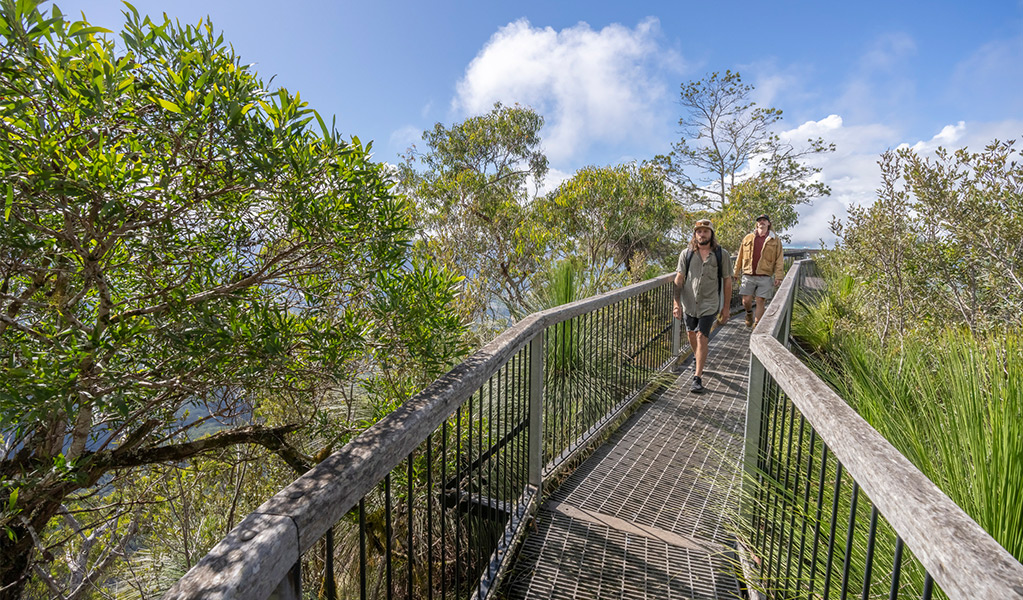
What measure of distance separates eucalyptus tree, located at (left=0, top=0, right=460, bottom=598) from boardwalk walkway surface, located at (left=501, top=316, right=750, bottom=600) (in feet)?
4.65

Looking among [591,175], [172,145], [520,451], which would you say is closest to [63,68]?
[172,145]

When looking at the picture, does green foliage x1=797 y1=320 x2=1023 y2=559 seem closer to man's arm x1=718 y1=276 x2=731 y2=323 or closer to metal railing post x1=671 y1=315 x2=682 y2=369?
man's arm x1=718 y1=276 x2=731 y2=323

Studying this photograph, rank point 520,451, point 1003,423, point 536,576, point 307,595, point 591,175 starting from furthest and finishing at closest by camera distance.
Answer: point 591,175, point 307,595, point 520,451, point 536,576, point 1003,423

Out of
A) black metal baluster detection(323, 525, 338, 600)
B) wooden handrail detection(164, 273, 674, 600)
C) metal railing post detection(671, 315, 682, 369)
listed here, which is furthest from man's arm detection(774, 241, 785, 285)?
black metal baluster detection(323, 525, 338, 600)

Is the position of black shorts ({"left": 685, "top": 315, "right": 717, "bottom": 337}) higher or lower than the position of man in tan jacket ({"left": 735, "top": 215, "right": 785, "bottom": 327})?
lower

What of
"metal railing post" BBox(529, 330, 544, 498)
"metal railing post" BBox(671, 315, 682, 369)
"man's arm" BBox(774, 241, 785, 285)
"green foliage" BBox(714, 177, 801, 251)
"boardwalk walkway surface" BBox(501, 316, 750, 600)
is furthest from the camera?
"green foliage" BBox(714, 177, 801, 251)

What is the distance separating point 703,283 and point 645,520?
3.08 m

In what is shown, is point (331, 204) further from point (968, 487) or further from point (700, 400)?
point (700, 400)

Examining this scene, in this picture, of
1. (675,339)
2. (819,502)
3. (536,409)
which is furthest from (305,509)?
(675,339)

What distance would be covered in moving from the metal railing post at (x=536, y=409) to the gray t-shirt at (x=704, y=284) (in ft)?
9.99

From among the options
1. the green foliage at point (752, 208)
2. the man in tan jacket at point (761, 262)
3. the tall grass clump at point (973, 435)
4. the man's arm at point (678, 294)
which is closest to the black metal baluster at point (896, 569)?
the tall grass clump at point (973, 435)

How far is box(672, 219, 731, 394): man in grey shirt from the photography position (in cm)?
563

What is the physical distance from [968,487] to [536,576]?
2.09 meters

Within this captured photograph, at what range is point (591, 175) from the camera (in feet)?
39.5
